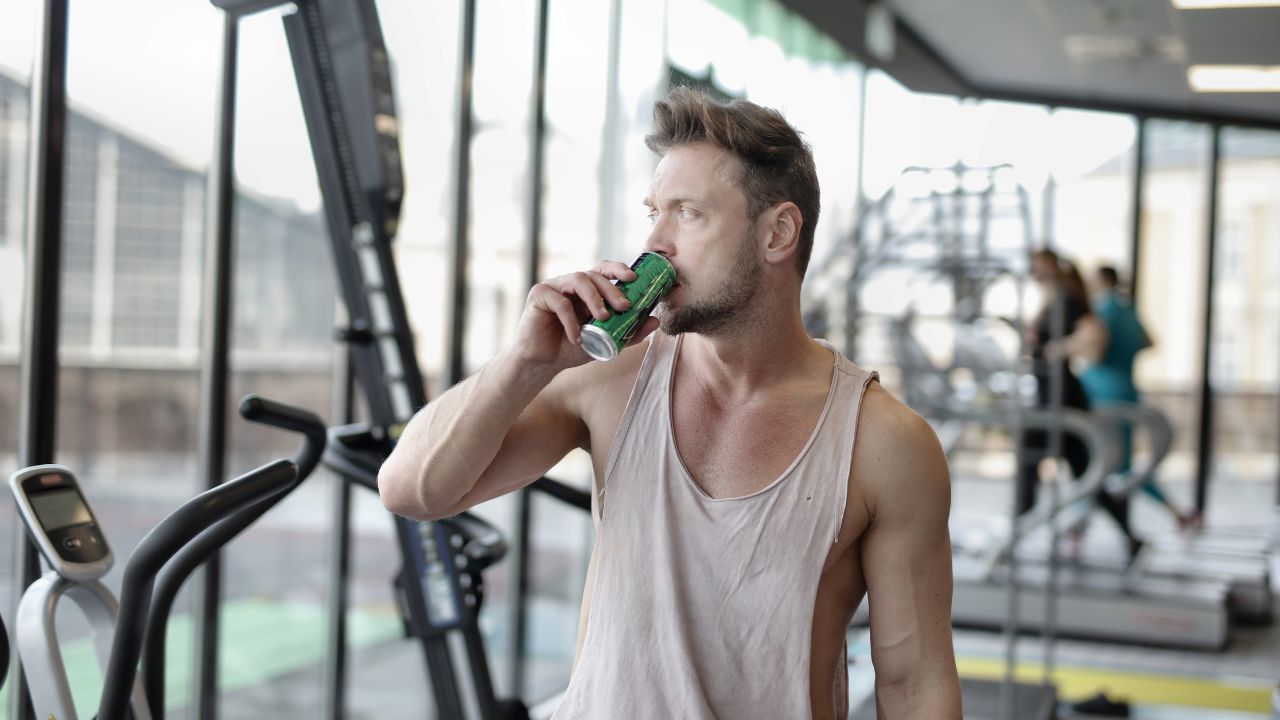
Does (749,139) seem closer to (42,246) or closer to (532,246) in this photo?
(42,246)

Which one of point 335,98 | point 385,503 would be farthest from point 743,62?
point 385,503

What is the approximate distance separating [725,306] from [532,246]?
2680 mm

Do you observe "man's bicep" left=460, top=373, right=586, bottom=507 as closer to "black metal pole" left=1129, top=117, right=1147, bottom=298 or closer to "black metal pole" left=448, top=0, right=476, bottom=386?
"black metal pole" left=448, top=0, right=476, bottom=386

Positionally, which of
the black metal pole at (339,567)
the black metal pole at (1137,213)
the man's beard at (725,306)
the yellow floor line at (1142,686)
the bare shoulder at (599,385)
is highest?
the black metal pole at (1137,213)

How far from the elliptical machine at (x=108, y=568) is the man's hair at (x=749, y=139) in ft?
2.24

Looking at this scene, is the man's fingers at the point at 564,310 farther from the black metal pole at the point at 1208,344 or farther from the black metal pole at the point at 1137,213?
the black metal pole at the point at 1208,344

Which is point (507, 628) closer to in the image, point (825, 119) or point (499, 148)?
point (499, 148)

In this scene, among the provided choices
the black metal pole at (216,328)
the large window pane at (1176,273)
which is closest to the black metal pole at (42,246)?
the black metal pole at (216,328)

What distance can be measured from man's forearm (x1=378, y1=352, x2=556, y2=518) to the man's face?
0.57ft

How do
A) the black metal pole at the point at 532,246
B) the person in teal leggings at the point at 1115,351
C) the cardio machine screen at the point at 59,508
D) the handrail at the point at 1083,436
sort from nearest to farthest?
the cardio machine screen at the point at 59,508 < the black metal pole at the point at 532,246 < the handrail at the point at 1083,436 < the person in teal leggings at the point at 1115,351

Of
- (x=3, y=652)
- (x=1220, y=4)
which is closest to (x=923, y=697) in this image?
(x=3, y=652)

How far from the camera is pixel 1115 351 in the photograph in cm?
579

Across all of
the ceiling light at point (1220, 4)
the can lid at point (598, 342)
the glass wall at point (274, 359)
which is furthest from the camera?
the ceiling light at point (1220, 4)

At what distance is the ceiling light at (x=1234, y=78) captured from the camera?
6840mm
